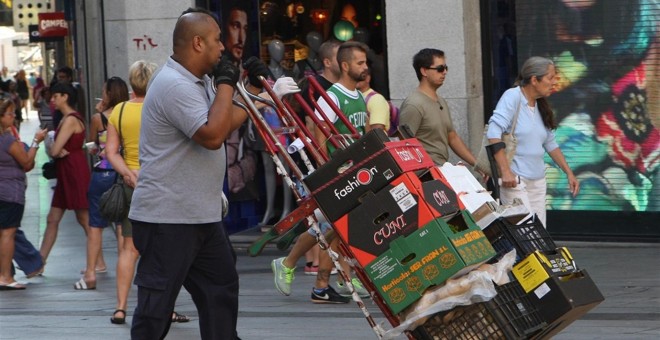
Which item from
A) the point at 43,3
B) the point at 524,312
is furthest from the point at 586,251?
the point at 43,3

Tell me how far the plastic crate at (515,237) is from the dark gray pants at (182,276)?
1259mm

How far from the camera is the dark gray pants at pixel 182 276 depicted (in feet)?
20.2

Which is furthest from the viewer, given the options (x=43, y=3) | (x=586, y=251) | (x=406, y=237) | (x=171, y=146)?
(x=43, y=3)

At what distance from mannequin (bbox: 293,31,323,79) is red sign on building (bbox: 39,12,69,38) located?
436 inches

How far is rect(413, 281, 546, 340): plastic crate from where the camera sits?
18.7 feet

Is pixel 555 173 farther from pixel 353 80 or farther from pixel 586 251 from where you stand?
pixel 353 80

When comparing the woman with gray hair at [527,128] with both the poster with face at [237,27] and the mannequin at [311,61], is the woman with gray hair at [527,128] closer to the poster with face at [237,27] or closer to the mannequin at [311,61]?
the poster with face at [237,27]

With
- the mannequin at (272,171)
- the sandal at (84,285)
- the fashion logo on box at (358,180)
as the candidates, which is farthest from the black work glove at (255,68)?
the mannequin at (272,171)

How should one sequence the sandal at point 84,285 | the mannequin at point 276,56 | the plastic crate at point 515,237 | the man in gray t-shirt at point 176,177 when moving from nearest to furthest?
the man in gray t-shirt at point 176,177 → the plastic crate at point 515,237 → the sandal at point 84,285 → the mannequin at point 276,56

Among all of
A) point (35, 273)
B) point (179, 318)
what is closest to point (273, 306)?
point (179, 318)

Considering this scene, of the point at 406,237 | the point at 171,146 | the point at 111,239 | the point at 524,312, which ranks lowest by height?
the point at 111,239

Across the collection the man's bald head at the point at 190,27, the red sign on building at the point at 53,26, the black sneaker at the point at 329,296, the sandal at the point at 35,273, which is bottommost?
the sandal at the point at 35,273

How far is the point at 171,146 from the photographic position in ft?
20.2

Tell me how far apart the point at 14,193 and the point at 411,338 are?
5.87m
